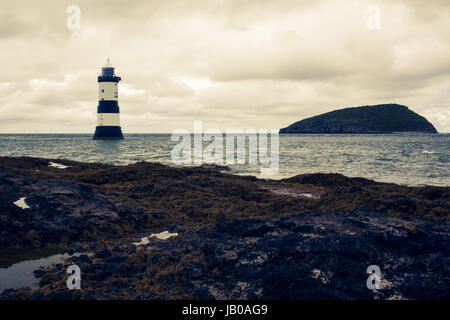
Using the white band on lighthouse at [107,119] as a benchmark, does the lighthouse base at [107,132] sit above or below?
below

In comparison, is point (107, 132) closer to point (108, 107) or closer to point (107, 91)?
point (108, 107)

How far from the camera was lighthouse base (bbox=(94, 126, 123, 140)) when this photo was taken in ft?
252

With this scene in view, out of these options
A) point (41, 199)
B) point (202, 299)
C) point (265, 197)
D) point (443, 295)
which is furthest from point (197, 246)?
point (265, 197)

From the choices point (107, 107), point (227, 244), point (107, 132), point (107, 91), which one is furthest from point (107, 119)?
point (227, 244)

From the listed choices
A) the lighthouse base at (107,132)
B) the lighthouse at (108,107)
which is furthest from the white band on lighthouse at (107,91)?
the lighthouse base at (107,132)

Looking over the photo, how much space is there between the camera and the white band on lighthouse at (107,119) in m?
75.6

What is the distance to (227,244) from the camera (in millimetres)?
8562

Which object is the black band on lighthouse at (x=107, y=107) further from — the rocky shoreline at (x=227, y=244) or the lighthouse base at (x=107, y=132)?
the rocky shoreline at (x=227, y=244)

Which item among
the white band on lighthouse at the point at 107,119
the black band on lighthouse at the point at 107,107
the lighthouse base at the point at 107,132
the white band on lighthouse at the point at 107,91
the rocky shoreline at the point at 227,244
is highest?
the white band on lighthouse at the point at 107,91

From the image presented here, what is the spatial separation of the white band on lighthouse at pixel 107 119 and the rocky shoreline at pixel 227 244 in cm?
6458

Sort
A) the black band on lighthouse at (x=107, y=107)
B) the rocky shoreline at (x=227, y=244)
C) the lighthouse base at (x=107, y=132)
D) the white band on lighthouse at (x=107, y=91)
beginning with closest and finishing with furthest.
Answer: the rocky shoreline at (x=227, y=244), the white band on lighthouse at (x=107, y=91), the black band on lighthouse at (x=107, y=107), the lighthouse base at (x=107, y=132)

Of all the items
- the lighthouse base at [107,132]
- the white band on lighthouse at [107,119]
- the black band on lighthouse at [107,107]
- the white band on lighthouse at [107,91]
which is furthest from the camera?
the lighthouse base at [107,132]

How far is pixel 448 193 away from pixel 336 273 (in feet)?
39.4

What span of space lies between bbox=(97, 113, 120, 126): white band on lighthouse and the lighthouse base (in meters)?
0.98
